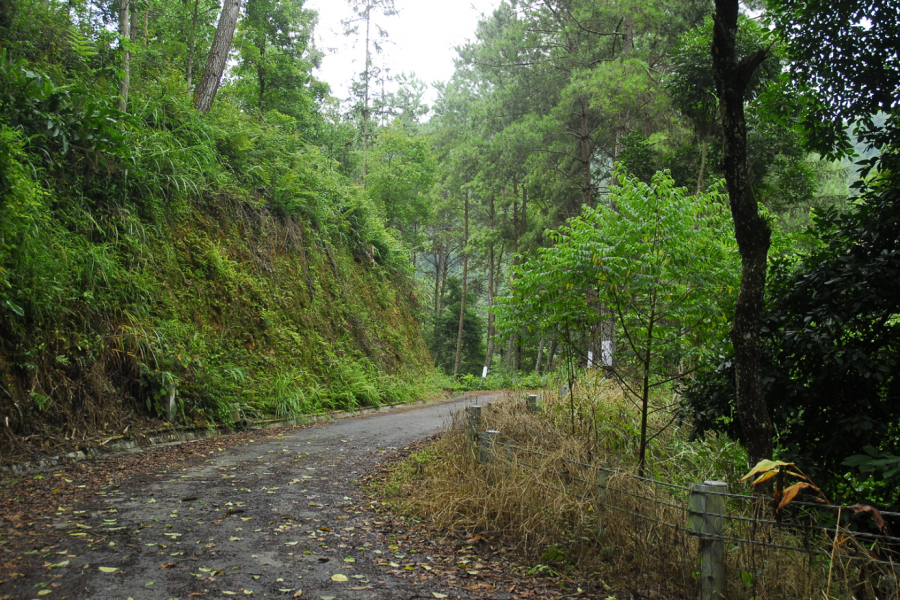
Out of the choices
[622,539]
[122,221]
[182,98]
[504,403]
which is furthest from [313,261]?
[622,539]

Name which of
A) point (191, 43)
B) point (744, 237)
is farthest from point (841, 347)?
point (191, 43)

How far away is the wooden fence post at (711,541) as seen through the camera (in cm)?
366

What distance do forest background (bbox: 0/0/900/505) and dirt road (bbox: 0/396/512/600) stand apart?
197 cm

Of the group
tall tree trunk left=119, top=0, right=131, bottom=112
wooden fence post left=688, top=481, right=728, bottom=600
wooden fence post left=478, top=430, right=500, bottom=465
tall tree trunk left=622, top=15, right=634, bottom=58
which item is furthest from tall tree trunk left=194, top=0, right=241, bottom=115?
wooden fence post left=688, top=481, right=728, bottom=600

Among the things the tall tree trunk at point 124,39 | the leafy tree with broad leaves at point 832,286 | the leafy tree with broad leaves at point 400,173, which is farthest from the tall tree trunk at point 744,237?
the leafy tree with broad leaves at point 400,173

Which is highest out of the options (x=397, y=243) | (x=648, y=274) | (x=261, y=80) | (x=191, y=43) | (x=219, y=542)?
(x=261, y=80)

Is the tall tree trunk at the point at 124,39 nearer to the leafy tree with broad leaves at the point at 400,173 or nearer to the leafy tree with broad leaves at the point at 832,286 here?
the leafy tree with broad leaves at the point at 832,286

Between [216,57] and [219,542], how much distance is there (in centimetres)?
1257

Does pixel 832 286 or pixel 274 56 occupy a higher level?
pixel 274 56

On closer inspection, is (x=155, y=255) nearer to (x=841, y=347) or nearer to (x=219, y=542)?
(x=219, y=542)

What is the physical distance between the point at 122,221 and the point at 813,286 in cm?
990

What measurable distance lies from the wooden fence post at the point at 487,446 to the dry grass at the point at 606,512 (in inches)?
3.8

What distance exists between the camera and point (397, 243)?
Result: 21.4 m

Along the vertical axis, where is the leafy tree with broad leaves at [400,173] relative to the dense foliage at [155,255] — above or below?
above
